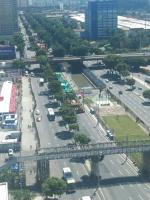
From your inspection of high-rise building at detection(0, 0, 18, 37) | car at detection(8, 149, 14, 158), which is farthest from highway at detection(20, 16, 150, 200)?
high-rise building at detection(0, 0, 18, 37)

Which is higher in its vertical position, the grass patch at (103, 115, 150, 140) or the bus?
the bus

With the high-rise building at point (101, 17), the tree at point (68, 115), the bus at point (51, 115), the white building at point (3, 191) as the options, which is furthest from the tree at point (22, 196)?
the high-rise building at point (101, 17)

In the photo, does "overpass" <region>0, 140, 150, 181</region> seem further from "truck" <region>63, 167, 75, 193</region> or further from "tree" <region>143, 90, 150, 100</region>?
"tree" <region>143, 90, 150, 100</region>

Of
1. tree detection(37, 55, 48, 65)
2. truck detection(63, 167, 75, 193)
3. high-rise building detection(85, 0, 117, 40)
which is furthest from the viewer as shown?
high-rise building detection(85, 0, 117, 40)

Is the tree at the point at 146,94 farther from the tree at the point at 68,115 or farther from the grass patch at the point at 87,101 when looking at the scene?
the tree at the point at 68,115

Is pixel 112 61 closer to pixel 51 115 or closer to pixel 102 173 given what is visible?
pixel 51 115

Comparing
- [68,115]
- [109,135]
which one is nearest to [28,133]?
[68,115]
